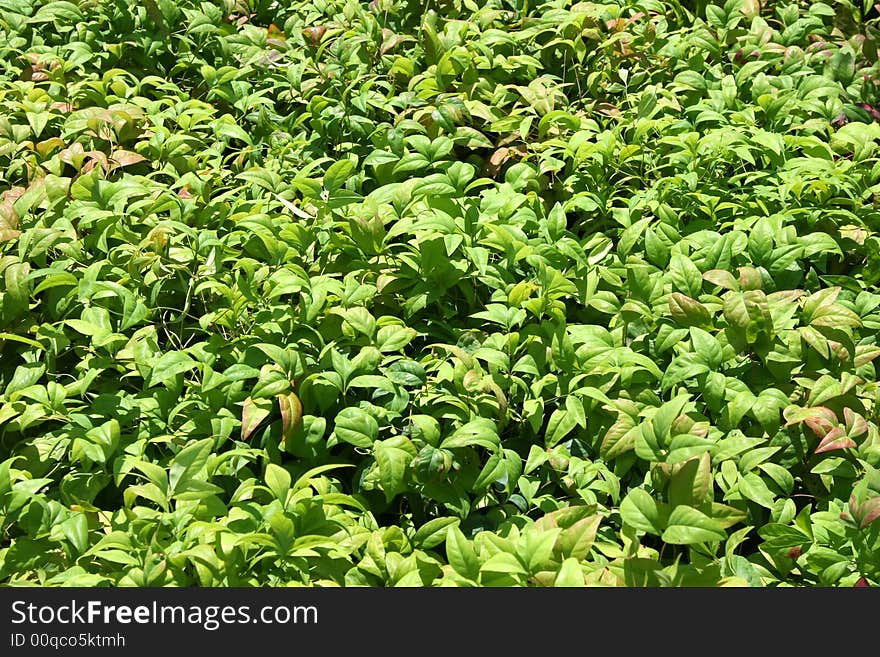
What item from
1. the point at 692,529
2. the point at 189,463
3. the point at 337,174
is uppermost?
the point at 337,174

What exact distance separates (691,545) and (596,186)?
51.1 inches

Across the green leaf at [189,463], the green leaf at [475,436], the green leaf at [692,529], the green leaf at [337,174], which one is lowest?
the green leaf at [189,463]

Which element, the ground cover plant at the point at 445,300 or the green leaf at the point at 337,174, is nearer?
the ground cover plant at the point at 445,300

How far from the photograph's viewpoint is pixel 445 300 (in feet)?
8.34

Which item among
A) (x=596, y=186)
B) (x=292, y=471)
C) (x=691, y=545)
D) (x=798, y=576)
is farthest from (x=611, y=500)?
(x=596, y=186)

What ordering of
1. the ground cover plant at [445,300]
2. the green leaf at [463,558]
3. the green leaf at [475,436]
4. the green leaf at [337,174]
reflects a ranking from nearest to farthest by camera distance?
1. the green leaf at [463,558]
2. the ground cover plant at [445,300]
3. the green leaf at [475,436]
4. the green leaf at [337,174]

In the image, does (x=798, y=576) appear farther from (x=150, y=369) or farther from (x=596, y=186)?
(x=150, y=369)

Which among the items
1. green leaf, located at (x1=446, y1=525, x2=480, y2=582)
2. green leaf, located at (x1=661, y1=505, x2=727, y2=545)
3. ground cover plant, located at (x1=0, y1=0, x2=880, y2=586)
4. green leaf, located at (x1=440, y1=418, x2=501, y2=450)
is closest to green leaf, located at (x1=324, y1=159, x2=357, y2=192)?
ground cover plant, located at (x1=0, y1=0, x2=880, y2=586)

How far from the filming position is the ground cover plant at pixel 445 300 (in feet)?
6.42

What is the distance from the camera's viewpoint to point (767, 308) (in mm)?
2277

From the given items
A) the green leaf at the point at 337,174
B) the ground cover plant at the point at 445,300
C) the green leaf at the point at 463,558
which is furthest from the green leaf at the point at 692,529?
the green leaf at the point at 337,174

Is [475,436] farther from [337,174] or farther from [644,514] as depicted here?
[337,174]

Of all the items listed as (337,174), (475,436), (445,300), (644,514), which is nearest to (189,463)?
(475,436)

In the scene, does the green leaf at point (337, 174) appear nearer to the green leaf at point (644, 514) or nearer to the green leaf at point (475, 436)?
the green leaf at point (475, 436)
